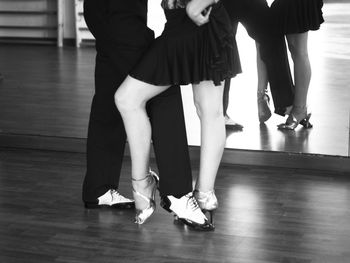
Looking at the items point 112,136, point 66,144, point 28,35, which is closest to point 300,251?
point 112,136

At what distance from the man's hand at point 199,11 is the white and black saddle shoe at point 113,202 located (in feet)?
2.92

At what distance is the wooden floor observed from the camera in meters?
2.81

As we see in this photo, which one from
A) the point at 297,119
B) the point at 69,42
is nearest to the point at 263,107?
the point at 297,119

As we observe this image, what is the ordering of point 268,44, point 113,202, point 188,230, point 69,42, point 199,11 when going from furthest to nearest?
point 69,42 → point 268,44 → point 113,202 → point 188,230 → point 199,11

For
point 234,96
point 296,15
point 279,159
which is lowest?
point 279,159

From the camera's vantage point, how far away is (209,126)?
3.03m

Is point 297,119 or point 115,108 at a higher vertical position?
point 115,108

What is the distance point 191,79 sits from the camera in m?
2.89

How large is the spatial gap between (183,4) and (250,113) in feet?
4.59

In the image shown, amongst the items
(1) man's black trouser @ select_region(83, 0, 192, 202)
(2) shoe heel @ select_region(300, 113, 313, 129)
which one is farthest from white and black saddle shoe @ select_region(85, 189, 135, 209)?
(2) shoe heel @ select_region(300, 113, 313, 129)

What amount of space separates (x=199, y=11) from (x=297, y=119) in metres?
1.47

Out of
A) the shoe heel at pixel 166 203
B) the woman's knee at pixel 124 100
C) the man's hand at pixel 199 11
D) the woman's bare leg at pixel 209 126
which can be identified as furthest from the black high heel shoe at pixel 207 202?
the man's hand at pixel 199 11

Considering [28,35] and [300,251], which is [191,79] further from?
[28,35]

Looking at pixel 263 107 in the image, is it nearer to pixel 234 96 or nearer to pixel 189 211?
pixel 234 96
